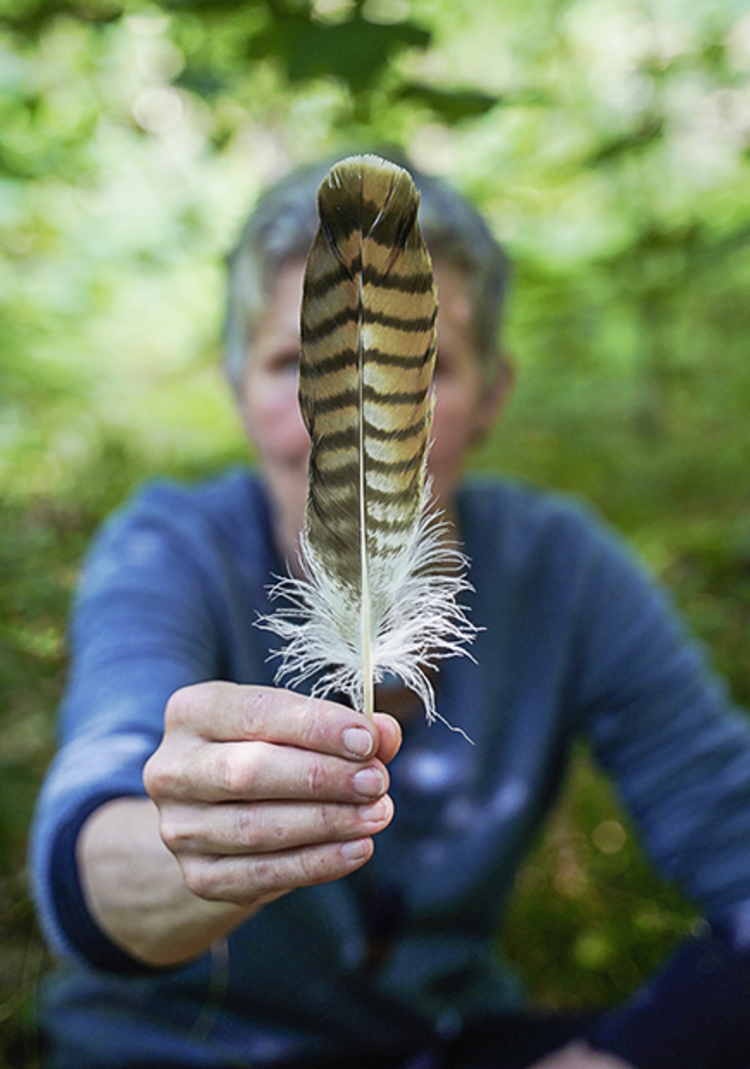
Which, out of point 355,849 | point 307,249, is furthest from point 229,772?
point 307,249

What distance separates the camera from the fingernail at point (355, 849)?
2.60 ft

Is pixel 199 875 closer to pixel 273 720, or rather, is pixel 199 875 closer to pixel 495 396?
pixel 273 720

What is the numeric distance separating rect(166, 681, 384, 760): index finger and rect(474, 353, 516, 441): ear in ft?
3.78

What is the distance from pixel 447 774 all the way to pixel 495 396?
891 mm

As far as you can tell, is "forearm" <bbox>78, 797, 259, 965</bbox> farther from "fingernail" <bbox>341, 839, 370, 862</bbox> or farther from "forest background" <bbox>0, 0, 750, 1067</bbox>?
"forest background" <bbox>0, 0, 750, 1067</bbox>

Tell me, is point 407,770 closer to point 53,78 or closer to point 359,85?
point 359,85

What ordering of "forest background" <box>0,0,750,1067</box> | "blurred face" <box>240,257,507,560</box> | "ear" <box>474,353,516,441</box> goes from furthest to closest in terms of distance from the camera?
"forest background" <box>0,0,750,1067</box> < "ear" <box>474,353,516,441</box> < "blurred face" <box>240,257,507,560</box>

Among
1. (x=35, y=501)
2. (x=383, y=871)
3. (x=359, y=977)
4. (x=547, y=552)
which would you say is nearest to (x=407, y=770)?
(x=383, y=871)

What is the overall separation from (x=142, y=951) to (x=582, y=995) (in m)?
1.86

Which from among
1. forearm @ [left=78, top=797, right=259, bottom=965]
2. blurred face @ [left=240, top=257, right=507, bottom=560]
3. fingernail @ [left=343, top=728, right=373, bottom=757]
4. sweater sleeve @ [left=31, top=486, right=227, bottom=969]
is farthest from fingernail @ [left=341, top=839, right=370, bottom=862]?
blurred face @ [left=240, top=257, right=507, bottom=560]

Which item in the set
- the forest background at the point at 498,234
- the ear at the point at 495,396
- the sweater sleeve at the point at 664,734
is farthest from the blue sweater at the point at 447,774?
the forest background at the point at 498,234

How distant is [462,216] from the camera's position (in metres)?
1.67

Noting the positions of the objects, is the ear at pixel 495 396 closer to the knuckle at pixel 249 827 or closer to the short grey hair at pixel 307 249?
the short grey hair at pixel 307 249

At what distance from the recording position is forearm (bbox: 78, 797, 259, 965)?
999mm
